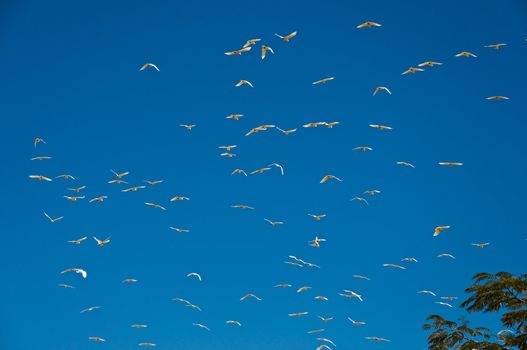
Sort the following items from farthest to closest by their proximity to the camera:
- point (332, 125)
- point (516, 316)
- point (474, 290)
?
point (332, 125) → point (474, 290) → point (516, 316)

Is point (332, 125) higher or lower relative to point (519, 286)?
higher

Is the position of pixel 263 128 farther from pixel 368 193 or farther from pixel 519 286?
pixel 519 286

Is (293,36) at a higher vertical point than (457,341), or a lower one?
higher

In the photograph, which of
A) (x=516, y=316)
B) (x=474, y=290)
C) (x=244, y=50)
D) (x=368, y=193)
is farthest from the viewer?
(x=368, y=193)

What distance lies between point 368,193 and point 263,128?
34.8ft

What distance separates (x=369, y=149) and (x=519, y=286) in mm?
21747

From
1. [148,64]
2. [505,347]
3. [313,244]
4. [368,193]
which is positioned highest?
[148,64]

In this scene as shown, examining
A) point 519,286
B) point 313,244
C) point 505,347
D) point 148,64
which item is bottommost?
point 505,347

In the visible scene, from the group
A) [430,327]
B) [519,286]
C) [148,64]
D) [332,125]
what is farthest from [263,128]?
[519,286]

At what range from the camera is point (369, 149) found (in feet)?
132

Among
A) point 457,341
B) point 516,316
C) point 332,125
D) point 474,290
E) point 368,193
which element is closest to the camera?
point 516,316

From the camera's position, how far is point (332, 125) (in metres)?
38.8

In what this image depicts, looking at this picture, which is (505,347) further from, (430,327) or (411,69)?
(411,69)

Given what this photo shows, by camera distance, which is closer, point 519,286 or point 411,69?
point 519,286
